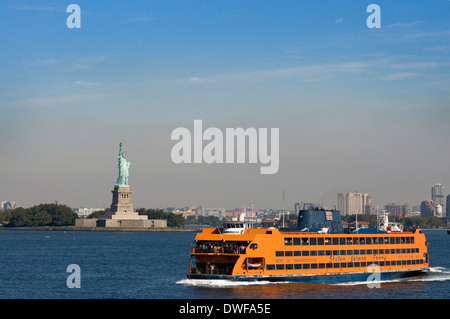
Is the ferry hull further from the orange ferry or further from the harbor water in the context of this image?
the harbor water

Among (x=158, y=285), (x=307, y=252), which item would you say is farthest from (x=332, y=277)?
(x=158, y=285)

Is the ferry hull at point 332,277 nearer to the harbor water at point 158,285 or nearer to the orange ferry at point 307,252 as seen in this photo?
the orange ferry at point 307,252

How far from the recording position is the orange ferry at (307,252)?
6072 centimetres

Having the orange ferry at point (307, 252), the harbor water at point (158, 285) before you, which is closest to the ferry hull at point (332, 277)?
the orange ferry at point (307, 252)

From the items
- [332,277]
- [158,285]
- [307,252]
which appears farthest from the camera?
[158,285]

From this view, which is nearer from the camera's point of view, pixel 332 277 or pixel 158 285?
pixel 332 277

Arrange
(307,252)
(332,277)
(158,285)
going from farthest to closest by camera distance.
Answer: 1. (158,285)
2. (332,277)
3. (307,252)

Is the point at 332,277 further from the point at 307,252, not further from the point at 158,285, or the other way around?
the point at 158,285

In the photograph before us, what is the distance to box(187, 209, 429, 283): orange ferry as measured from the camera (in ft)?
199

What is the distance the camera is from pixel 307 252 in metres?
64.0

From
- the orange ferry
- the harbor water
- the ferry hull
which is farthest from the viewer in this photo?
the orange ferry

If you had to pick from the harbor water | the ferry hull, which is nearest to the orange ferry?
the ferry hull
